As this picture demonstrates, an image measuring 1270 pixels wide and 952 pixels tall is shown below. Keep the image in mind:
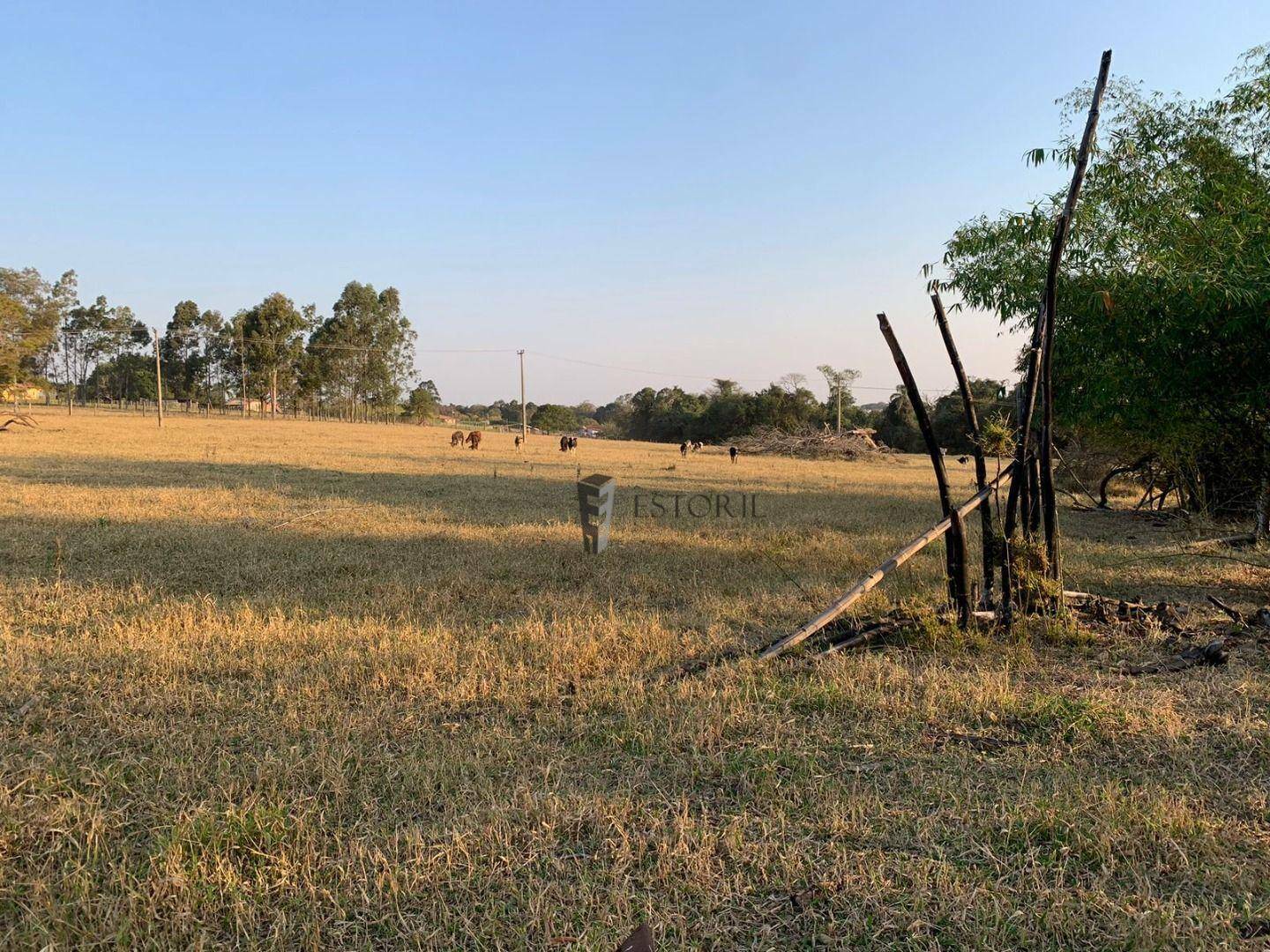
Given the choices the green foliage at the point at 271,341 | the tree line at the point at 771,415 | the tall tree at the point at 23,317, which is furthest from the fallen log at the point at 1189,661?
the green foliage at the point at 271,341

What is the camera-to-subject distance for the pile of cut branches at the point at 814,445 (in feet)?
128

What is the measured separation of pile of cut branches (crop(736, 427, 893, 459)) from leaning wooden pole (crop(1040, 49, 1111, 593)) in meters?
33.6

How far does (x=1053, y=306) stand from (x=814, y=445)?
35342 millimetres

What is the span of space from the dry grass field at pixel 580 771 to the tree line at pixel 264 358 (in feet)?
242

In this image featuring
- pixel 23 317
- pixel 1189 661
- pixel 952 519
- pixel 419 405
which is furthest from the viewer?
pixel 419 405

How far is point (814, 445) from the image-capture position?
1587 inches

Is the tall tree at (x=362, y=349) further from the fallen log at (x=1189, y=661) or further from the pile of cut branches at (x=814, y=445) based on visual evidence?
the fallen log at (x=1189, y=661)

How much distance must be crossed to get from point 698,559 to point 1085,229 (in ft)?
18.0

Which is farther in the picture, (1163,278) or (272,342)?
(272,342)

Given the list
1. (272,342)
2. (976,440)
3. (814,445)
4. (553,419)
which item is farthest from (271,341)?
(976,440)

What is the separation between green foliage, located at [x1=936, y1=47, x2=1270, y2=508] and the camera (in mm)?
5750

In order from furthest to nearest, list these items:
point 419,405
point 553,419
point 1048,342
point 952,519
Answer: point 553,419, point 419,405, point 1048,342, point 952,519

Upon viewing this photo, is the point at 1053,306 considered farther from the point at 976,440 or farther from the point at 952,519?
the point at 952,519

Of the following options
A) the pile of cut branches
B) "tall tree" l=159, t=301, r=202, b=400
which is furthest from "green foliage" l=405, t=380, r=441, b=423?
the pile of cut branches
